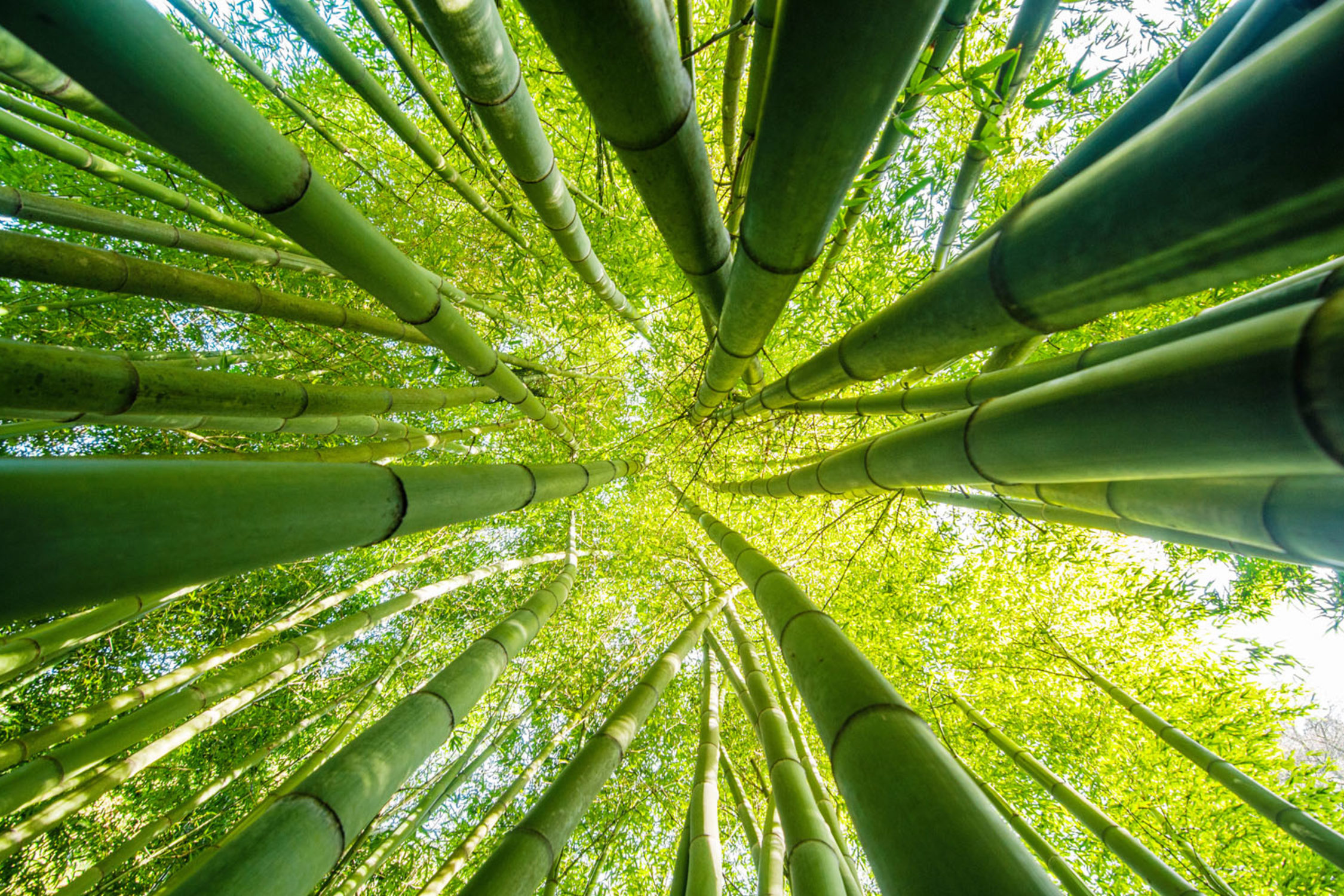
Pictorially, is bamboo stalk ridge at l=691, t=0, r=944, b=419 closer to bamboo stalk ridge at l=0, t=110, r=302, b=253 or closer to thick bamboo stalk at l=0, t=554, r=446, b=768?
bamboo stalk ridge at l=0, t=110, r=302, b=253

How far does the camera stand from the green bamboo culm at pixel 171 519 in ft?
1.80

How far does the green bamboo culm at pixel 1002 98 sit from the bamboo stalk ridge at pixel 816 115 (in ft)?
3.03

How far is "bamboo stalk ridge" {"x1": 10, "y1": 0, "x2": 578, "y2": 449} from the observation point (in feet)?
2.15

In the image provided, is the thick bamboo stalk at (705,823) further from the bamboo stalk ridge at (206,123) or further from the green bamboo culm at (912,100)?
the green bamboo culm at (912,100)

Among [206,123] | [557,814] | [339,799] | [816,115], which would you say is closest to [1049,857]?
[557,814]

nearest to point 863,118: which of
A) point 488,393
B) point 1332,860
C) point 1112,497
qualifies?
point 1112,497

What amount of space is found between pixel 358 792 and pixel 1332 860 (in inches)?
153

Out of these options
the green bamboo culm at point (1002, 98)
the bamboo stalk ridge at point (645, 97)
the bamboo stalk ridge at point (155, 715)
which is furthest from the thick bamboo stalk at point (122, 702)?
the green bamboo culm at point (1002, 98)

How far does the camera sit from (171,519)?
2.16 ft

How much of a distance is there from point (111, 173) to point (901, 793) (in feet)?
13.3

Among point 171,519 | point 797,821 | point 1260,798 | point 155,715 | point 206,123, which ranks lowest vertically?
point 155,715

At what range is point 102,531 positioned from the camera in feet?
1.95

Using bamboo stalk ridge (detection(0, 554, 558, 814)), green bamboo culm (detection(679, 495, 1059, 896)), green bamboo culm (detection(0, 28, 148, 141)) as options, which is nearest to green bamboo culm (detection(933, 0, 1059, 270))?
green bamboo culm (detection(679, 495, 1059, 896))

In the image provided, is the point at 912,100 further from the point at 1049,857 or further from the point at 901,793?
the point at 1049,857
